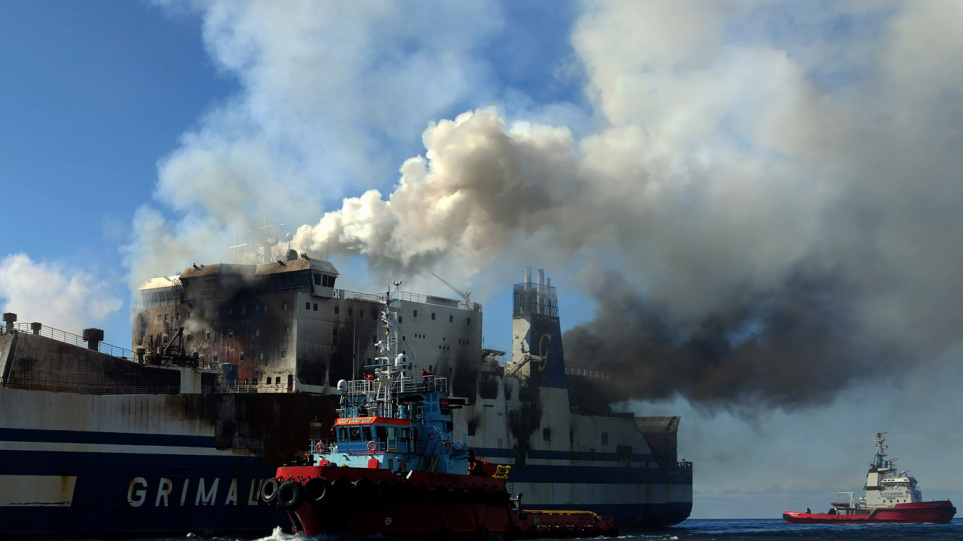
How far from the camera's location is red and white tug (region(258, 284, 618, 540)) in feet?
108

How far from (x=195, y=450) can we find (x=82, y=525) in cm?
594

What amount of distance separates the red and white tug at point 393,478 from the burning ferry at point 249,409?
422cm

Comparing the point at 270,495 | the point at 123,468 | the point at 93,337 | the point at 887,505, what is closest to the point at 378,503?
the point at 270,495

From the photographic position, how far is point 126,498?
1652 inches

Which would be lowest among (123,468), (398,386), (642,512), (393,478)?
(642,512)

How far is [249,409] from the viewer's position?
47.5 metres

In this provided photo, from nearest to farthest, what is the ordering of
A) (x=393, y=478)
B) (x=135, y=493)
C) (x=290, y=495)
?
1. (x=290, y=495)
2. (x=393, y=478)
3. (x=135, y=493)

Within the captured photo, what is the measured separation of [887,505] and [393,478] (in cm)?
9020

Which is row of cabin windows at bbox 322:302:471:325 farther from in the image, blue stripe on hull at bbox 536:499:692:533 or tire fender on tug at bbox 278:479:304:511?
tire fender on tug at bbox 278:479:304:511

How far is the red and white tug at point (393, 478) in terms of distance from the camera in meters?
33.0

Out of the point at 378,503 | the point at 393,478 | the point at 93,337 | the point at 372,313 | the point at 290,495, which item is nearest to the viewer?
the point at 290,495

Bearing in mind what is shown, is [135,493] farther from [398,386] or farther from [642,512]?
[642,512]

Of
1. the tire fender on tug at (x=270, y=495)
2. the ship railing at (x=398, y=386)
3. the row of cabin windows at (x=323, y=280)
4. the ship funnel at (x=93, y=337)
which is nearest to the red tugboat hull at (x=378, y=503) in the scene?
the tire fender on tug at (x=270, y=495)

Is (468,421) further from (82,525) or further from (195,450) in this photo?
(82,525)
